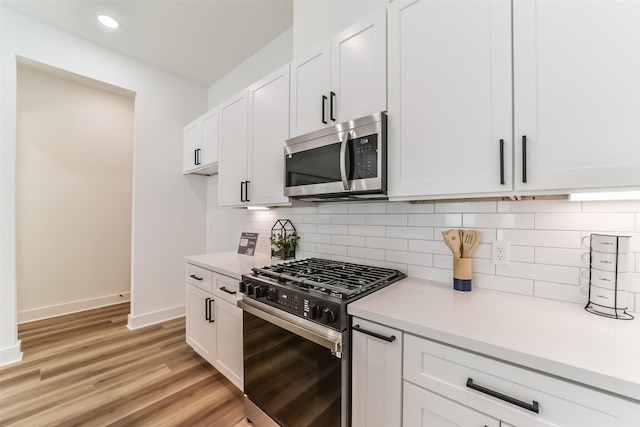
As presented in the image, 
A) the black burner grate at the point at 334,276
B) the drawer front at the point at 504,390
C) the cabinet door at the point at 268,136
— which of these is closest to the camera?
the drawer front at the point at 504,390

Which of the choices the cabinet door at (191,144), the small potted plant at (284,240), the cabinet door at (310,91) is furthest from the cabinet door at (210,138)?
the cabinet door at (310,91)

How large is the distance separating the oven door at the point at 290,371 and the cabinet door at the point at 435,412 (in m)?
0.28

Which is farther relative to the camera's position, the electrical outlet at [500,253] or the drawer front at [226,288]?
the drawer front at [226,288]

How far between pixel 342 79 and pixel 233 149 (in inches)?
52.1

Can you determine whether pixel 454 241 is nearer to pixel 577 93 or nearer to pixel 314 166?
pixel 577 93

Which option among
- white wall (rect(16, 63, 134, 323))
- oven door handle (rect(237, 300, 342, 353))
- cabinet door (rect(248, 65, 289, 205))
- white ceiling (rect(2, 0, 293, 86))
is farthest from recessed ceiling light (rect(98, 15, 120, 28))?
oven door handle (rect(237, 300, 342, 353))

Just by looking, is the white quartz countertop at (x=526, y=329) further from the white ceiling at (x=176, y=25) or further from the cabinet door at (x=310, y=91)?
the white ceiling at (x=176, y=25)

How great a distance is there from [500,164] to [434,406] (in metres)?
0.96

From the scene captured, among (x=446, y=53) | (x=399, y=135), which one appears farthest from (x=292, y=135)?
(x=446, y=53)

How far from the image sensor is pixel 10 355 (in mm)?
2309

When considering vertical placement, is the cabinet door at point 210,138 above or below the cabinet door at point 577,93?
above

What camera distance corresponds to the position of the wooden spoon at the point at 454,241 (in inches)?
53.8

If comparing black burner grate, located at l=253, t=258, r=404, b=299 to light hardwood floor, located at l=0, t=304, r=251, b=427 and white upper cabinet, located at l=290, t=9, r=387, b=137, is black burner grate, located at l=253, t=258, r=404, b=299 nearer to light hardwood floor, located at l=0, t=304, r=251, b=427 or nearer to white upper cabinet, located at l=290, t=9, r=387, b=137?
white upper cabinet, located at l=290, t=9, r=387, b=137

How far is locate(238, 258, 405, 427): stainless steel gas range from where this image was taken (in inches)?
46.2
